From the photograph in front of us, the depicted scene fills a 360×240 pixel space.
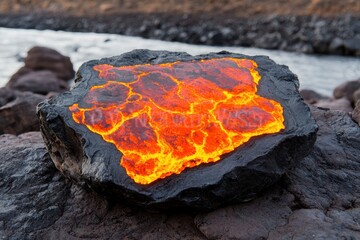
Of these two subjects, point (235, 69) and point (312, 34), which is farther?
point (312, 34)

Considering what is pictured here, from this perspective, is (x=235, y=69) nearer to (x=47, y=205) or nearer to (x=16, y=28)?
(x=47, y=205)

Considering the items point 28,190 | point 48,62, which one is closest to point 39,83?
point 48,62

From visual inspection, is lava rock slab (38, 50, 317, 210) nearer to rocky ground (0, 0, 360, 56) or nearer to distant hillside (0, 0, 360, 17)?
rocky ground (0, 0, 360, 56)

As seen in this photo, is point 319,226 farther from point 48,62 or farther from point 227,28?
point 227,28

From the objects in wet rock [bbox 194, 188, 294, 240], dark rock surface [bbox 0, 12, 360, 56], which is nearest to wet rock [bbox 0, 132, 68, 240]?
wet rock [bbox 194, 188, 294, 240]

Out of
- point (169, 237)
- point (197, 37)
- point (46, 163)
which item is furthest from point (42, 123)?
point (197, 37)

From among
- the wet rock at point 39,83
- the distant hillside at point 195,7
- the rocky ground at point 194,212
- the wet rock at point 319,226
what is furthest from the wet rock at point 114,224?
the distant hillside at point 195,7

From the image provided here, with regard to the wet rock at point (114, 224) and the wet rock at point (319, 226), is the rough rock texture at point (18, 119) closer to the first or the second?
the wet rock at point (114, 224)
